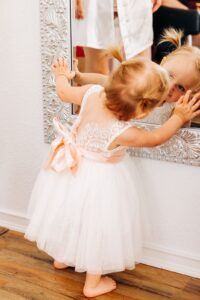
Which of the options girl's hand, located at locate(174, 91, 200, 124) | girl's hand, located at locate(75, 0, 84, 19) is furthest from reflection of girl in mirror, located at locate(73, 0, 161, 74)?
girl's hand, located at locate(174, 91, 200, 124)

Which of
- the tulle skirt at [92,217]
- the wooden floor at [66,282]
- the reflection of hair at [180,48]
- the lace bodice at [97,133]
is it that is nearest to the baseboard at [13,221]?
the wooden floor at [66,282]

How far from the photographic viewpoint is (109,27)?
66.7 inches

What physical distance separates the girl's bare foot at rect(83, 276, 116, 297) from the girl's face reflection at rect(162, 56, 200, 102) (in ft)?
2.50

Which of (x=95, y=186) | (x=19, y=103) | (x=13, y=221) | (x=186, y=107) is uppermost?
(x=186, y=107)

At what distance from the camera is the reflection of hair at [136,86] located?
1.45 meters

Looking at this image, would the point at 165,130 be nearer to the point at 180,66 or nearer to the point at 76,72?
the point at 180,66

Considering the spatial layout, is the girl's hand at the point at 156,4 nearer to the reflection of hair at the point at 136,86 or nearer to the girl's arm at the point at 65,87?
the reflection of hair at the point at 136,86

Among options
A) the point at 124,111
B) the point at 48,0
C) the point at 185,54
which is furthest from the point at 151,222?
the point at 48,0

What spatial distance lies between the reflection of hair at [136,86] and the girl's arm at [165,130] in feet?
0.29

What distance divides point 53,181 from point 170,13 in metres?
0.73

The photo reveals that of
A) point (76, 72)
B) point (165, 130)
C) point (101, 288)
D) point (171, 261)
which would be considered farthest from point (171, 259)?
point (76, 72)

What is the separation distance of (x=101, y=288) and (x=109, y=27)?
0.98 m

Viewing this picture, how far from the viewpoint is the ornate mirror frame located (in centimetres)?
168

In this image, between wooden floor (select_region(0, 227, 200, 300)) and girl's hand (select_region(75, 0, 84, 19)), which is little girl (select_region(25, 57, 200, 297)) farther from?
girl's hand (select_region(75, 0, 84, 19))
